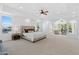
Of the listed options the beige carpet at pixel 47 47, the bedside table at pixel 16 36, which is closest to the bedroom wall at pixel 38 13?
the bedside table at pixel 16 36

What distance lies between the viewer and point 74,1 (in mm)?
2855

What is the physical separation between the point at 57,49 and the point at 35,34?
3.05 feet

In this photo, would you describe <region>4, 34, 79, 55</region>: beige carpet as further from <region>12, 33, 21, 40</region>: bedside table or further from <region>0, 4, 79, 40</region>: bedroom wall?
<region>0, 4, 79, 40</region>: bedroom wall

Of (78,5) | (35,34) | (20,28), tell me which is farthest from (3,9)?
(78,5)

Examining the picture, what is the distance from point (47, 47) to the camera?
10.2 ft

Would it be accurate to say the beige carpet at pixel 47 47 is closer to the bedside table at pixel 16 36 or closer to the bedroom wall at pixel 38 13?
the bedside table at pixel 16 36

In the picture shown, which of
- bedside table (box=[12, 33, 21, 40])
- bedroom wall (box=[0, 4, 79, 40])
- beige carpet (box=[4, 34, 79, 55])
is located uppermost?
bedroom wall (box=[0, 4, 79, 40])

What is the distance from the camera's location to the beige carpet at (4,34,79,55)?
2.98 m

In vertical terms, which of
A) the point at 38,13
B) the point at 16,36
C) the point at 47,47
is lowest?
the point at 47,47

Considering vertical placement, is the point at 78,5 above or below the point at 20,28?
above

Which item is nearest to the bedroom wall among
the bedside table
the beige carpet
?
the bedside table

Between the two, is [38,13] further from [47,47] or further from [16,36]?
[47,47]

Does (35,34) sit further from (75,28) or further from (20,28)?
(75,28)

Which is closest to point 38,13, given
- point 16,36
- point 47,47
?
point 16,36
